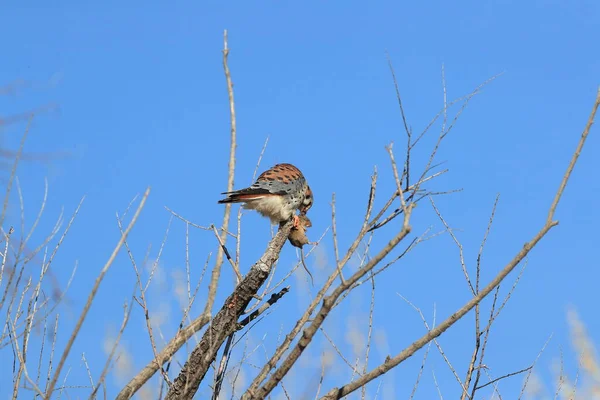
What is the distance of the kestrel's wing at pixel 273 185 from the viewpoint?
511 cm

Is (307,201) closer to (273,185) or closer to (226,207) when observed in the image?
(273,185)

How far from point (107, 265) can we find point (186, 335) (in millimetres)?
2468

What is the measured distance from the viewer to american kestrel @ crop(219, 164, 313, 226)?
516cm

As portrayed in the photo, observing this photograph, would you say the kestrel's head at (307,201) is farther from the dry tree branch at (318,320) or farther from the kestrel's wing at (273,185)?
the dry tree branch at (318,320)

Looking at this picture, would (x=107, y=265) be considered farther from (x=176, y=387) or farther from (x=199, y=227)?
(x=199, y=227)

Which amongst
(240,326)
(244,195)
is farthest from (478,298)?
(244,195)

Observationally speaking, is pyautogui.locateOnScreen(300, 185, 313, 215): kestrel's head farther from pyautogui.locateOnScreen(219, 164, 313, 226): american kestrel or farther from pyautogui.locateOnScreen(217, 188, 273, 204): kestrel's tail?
pyautogui.locateOnScreen(217, 188, 273, 204): kestrel's tail

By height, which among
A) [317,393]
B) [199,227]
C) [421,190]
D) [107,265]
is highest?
[199,227]

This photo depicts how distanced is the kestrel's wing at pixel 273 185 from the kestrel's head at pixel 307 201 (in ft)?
0.27

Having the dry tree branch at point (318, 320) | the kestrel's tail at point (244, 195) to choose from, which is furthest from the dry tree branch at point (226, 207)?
the dry tree branch at point (318, 320)

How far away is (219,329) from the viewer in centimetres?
377

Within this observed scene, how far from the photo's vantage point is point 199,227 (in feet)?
13.9

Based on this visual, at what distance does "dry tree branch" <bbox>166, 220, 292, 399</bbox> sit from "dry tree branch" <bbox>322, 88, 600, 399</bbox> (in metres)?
0.71

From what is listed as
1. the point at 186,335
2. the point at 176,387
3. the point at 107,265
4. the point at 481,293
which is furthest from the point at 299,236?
the point at 107,265
